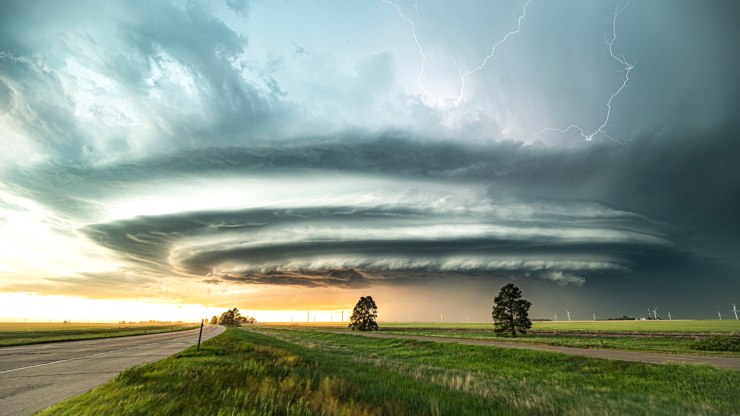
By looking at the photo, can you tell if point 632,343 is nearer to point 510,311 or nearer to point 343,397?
point 510,311

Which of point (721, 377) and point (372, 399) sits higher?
point (372, 399)

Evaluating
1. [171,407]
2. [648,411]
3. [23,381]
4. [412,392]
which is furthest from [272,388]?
[648,411]

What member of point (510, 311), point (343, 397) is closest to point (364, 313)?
point (510, 311)

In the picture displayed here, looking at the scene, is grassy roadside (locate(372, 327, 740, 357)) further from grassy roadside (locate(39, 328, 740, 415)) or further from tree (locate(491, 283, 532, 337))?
grassy roadside (locate(39, 328, 740, 415))

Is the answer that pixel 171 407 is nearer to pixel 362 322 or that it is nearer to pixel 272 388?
pixel 272 388

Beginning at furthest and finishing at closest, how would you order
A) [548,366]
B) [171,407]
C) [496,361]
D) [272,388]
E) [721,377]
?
[496,361] < [548,366] < [721,377] < [272,388] < [171,407]

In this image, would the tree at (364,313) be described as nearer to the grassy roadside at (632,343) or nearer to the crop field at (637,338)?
the crop field at (637,338)

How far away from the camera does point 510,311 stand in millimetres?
72062

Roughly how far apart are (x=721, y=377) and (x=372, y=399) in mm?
21532

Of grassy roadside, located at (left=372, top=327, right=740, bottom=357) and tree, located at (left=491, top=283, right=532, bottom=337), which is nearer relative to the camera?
grassy roadside, located at (left=372, top=327, right=740, bottom=357)

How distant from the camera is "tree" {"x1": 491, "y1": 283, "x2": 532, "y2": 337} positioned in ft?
233

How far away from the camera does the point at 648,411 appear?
1089cm

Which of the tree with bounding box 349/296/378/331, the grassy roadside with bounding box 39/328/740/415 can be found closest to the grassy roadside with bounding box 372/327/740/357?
the grassy roadside with bounding box 39/328/740/415

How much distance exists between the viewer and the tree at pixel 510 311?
233ft
